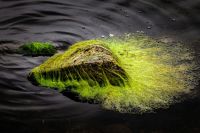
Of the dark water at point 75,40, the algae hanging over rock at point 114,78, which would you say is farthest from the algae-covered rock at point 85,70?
the dark water at point 75,40

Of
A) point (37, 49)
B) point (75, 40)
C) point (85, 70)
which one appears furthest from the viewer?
point (75, 40)

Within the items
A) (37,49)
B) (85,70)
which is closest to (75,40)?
(37,49)

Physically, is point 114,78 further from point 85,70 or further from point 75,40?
point 75,40

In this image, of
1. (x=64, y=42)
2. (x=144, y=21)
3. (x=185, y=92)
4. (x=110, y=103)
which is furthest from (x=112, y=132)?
(x=144, y=21)

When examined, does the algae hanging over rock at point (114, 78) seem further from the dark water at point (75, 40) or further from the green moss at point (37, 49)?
the green moss at point (37, 49)

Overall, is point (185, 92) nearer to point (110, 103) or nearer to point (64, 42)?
point (110, 103)

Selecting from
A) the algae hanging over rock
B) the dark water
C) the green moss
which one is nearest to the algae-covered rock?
the algae hanging over rock
